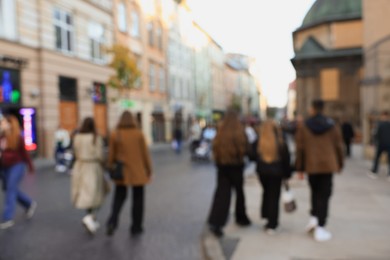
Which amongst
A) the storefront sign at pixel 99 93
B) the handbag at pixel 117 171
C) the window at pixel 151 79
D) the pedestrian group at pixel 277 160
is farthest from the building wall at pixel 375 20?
the window at pixel 151 79

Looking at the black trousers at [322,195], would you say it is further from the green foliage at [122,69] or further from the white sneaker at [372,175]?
the green foliage at [122,69]

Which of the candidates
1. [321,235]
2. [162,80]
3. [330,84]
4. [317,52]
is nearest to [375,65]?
[321,235]

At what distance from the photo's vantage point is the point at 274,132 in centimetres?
535

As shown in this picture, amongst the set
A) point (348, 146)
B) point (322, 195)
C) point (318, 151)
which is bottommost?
point (348, 146)

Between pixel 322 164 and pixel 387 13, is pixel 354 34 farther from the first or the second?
pixel 322 164

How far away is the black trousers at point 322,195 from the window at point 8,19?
16.3 m

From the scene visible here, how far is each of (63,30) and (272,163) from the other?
62.6ft

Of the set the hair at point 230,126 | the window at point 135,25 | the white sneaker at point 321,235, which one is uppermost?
the window at point 135,25

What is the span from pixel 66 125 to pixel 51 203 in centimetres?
1424

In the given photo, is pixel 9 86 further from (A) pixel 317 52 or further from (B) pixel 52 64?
(A) pixel 317 52

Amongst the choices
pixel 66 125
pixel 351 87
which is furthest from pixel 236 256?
pixel 351 87

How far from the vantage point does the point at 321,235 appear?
4.99m

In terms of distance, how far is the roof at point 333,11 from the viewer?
127ft

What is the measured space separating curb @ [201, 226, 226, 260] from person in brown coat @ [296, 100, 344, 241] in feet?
4.14
